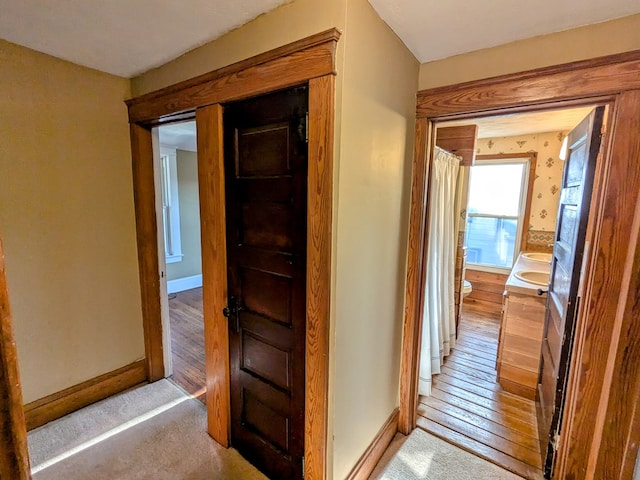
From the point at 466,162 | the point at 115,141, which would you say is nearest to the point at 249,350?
the point at 115,141

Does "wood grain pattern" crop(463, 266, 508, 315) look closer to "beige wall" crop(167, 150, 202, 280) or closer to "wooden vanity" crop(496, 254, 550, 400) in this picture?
"wooden vanity" crop(496, 254, 550, 400)

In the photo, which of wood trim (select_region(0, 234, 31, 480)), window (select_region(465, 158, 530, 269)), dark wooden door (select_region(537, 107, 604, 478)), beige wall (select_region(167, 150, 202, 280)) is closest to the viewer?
wood trim (select_region(0, 234, 31, 480))

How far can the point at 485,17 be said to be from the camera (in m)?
1.26

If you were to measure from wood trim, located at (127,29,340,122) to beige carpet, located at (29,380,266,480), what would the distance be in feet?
6.48

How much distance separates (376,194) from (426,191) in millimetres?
520

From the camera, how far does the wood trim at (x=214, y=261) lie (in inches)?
62.8

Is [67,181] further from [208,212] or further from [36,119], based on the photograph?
[208,212]

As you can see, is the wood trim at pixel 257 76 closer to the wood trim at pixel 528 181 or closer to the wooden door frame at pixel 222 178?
the wooden door frame at pixel 222 178

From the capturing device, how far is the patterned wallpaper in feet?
12.1

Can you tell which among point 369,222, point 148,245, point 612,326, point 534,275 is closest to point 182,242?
point 148,245

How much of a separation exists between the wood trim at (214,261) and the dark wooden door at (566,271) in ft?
5.85

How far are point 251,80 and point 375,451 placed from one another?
2.05 m

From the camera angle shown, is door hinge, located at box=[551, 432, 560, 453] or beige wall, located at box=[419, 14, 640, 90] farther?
door hinge, located at box=[551, 432, 560, 453]

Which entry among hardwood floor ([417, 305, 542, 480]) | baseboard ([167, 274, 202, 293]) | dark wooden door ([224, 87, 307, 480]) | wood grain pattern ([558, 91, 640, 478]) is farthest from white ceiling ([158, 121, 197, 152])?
hardwood floor ([417, 305, 542, 480])
